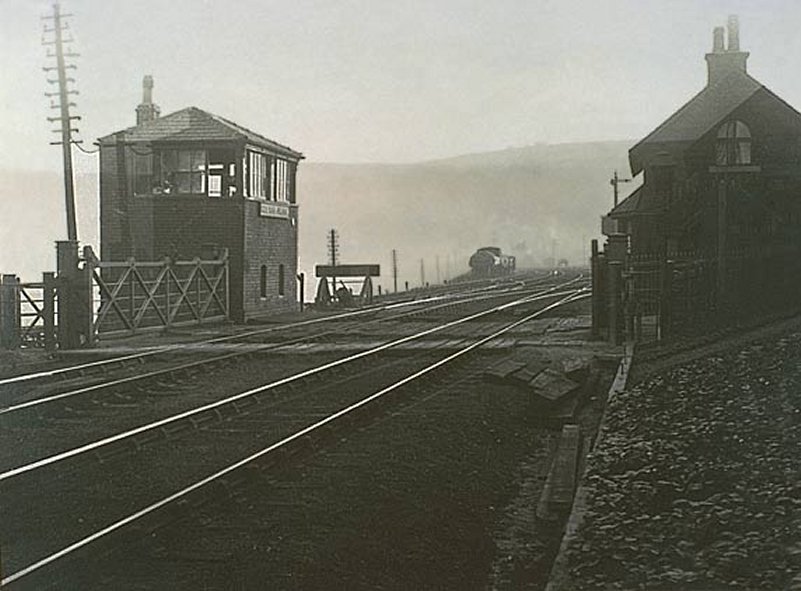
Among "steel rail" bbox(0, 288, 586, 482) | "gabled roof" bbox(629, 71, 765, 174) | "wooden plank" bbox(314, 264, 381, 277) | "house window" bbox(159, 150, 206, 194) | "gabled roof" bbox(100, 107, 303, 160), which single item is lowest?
"steel rail" bbox(0, 288, 586, 482)

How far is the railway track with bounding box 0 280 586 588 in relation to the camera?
4.82 m

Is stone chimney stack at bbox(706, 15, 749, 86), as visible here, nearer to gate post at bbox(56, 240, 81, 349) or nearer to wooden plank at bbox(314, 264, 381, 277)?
gate post at bbox(56, 240, 81, 349)

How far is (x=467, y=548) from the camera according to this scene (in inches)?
184

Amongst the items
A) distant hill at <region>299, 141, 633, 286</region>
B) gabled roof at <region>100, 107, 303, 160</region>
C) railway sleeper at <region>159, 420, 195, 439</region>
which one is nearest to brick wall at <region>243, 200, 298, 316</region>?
gabled roof at <region>100, 107, 303, 160</region>

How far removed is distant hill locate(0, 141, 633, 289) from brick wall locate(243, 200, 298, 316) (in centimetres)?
929

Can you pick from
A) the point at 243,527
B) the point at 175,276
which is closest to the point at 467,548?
the point at 243,527

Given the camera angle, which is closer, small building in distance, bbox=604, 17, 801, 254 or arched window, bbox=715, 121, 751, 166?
small building in distance, bbox=604, 17, 801, 254

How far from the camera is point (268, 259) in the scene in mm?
19984

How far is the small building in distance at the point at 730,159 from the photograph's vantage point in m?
4.87

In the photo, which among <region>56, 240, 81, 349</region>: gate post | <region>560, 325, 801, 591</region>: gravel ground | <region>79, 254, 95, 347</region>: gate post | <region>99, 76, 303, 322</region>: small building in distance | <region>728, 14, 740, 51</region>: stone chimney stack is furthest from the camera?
<region>99, 76, 303, 322</region>: small building in distance

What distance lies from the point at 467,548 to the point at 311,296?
22851 millimetres

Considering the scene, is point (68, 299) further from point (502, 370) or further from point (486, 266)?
point (486, 266)

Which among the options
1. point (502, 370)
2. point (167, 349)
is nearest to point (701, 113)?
point (502, 370)

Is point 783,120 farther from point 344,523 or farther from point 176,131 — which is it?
point 176,131
